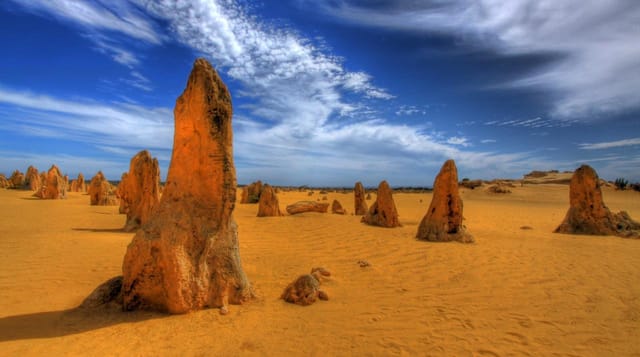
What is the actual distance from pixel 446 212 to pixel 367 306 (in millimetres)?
6121

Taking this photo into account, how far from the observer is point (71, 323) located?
3.88 meters

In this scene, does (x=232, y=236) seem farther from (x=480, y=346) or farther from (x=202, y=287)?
(x=480, y=346)

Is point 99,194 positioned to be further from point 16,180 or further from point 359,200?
point 16,180

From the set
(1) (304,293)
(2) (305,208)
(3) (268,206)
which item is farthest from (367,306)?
(2) (305,208)

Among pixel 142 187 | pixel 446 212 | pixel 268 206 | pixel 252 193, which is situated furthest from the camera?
pixel 252 193

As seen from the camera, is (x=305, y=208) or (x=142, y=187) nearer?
(x=142, y=187)

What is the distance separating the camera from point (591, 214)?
1183 cm

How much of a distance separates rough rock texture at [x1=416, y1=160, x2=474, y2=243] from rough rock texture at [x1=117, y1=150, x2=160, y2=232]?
28.9 feet

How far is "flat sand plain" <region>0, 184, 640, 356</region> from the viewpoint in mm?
3529

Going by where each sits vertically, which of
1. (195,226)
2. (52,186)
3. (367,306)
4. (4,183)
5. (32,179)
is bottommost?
(367,306)

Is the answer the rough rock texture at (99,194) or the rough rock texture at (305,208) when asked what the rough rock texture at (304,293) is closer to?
the rough rock texture at (305,208)

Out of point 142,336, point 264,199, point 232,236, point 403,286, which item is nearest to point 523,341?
point 403,286

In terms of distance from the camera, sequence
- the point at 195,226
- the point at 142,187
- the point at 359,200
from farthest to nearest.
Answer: the point at 359,200 < the point at 142,187 < the point at 195,226

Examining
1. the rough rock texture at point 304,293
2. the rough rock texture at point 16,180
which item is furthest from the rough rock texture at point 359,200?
the rough rock texture at point 16,180
